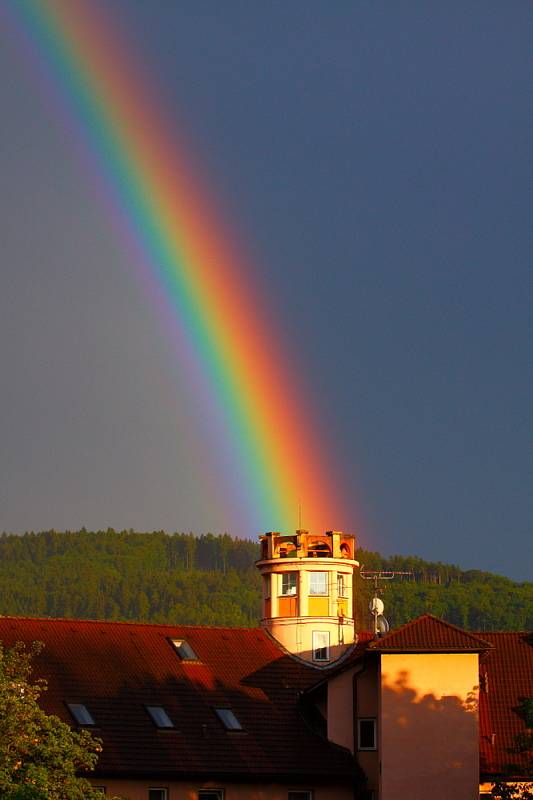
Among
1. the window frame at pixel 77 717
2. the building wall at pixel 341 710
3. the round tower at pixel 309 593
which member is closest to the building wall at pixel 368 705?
the building wall at pixel 341 710

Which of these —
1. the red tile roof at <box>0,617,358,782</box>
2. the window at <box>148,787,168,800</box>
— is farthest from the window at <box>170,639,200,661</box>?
the window at <box>148,787,168,800</box>

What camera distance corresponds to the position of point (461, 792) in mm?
52094

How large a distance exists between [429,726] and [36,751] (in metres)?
17.0

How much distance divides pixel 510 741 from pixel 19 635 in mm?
18190

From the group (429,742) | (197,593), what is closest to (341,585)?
(429,742)

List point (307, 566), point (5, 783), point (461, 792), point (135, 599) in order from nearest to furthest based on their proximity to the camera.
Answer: point (5, 783) < point (461, 792) < point (307, 566) < point (135, 599)

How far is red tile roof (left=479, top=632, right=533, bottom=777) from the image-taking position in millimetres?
53594

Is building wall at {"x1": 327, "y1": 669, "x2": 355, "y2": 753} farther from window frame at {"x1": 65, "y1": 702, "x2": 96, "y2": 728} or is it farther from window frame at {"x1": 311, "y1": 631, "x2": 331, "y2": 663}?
window frame at {"x1": 65, "y1": 702, "x2": 96, "y2": 728}

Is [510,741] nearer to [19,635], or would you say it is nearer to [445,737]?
[445,737]

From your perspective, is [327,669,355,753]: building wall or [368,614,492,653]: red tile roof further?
[327,669,355,753]: building wall

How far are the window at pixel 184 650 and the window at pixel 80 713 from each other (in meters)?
6.05

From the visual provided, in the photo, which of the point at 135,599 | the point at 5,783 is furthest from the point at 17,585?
the point at 5,783

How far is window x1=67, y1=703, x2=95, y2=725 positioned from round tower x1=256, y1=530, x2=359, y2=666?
12.0 meters

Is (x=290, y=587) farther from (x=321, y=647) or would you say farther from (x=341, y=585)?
(x=321, y=647)
